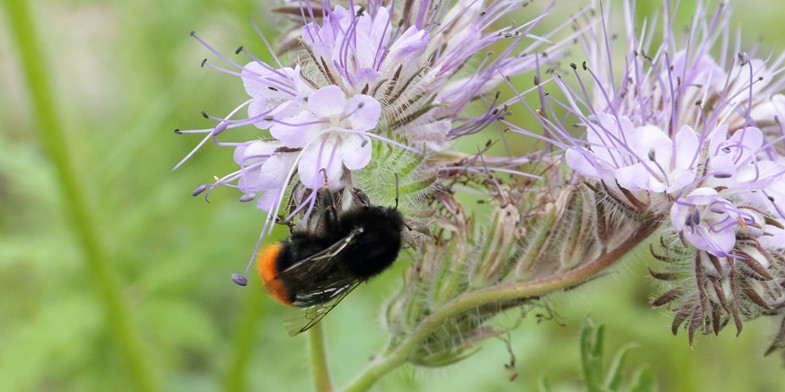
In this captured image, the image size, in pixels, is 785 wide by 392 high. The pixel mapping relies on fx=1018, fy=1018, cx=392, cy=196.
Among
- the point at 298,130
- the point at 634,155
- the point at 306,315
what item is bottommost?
the point at 306,315

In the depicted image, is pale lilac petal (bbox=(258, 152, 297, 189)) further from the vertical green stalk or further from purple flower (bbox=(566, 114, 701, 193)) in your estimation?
the vertical green stalk

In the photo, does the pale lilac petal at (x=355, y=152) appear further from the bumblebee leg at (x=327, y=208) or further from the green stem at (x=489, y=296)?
the green stem at (x=489, y=296)

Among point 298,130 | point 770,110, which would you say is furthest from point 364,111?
point 770,110

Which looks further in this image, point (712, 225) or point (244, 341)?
point (244, 341)

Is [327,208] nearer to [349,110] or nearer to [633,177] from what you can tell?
[349,110]

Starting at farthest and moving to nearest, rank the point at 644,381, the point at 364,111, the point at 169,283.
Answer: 1. the point at 169,283
2. the point at 644,381
3. the point at 364,111

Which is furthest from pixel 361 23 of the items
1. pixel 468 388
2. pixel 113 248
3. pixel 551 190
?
pixel 113 248

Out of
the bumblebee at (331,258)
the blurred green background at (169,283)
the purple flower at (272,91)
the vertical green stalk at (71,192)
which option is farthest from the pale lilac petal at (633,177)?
the vertical green stalk at (71,192)
